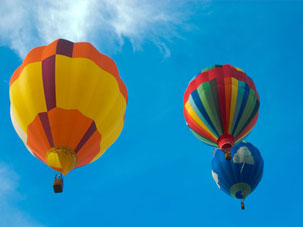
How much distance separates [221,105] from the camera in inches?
577

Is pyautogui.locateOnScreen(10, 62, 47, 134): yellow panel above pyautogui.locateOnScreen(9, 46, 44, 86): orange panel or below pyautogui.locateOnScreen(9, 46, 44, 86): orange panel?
below

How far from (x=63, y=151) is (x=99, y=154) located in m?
1.70

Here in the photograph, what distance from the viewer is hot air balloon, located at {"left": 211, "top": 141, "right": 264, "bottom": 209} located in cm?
1692

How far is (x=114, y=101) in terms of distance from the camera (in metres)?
11.7

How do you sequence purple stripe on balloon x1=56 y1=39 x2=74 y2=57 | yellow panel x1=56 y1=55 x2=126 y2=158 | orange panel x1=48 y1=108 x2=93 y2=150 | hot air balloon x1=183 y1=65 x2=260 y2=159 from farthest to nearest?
1. hot air balloon x1=183 y1=65 x2=260 y2=159
2. purple stripe on balloon x1=56 y1=39 x2=74 y2=57
3. yellow panel x1=56 y1=55 x2=126 y2=158
4. orange panel x1=48 y1=108 x2=93 y2=150

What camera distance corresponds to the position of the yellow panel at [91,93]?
10.8 meters

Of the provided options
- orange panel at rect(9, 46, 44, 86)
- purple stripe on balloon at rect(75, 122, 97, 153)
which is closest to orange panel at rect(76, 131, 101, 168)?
purple stripe on balloon at rect(75, 122, 97, 153)

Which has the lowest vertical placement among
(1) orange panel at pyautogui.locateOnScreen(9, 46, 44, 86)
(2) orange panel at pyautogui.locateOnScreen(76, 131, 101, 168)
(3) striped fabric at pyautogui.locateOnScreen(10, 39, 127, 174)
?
(2) orange panel at pyautogui.locateOnScreen(76, 131, 101, 168)

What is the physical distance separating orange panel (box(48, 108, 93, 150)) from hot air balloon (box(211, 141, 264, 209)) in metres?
8.35

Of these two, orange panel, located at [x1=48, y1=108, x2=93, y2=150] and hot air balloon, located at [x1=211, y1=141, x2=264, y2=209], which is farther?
hot air balloon, located at [x1=211, y1=141, x2=264, y2=209]

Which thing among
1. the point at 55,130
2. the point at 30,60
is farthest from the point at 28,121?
the point at 30,60

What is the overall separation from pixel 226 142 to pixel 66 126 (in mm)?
6133

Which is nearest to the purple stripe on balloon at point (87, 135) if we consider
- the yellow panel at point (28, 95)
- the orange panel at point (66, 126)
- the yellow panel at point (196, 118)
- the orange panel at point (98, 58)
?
the orange panel at point (66, 126)

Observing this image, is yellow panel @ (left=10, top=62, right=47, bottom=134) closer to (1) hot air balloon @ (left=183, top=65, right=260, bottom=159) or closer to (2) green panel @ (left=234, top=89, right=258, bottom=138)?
(1) hot air balloon @ (left=183, top=65, right=260, bottom=159)
